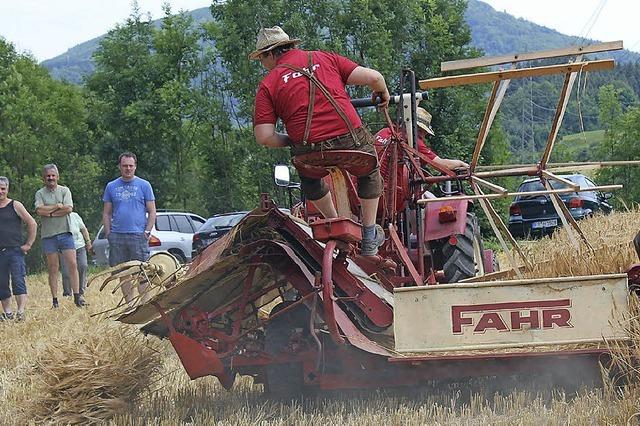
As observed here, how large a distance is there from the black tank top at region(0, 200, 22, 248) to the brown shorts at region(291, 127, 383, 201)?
6313 mm

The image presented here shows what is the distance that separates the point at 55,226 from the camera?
38.7ft

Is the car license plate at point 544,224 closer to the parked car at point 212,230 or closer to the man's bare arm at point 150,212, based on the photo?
the parked car at point 212,230

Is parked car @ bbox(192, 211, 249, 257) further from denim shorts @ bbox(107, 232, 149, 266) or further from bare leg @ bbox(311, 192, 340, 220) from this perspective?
bare leg @ bbox(311, 192, 340, 220)

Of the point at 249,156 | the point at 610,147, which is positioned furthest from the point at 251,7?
the point at 610,147

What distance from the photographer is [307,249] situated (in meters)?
5.65

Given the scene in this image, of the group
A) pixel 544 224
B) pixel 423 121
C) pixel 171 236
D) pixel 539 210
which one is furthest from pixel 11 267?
pixel 539 210

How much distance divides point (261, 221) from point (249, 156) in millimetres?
26291

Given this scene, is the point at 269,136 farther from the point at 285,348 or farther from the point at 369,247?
the point at 285,348

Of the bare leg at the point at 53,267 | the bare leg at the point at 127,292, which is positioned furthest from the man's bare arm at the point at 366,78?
the bare leg at the point at 53,267

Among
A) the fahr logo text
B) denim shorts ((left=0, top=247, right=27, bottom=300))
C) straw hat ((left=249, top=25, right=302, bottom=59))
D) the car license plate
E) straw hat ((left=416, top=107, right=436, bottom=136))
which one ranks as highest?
straw hat ((left=249, top=25, right=302, bottom=59))

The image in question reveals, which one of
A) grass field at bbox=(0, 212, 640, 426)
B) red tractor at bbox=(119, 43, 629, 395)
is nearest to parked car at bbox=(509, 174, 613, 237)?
red tractor at bbox=(119, 43, 629, 395)

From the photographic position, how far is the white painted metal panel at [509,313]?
489 centimetres

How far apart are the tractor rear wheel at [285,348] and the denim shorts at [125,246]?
13.7ft

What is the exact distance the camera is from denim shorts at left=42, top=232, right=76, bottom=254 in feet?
38.8
